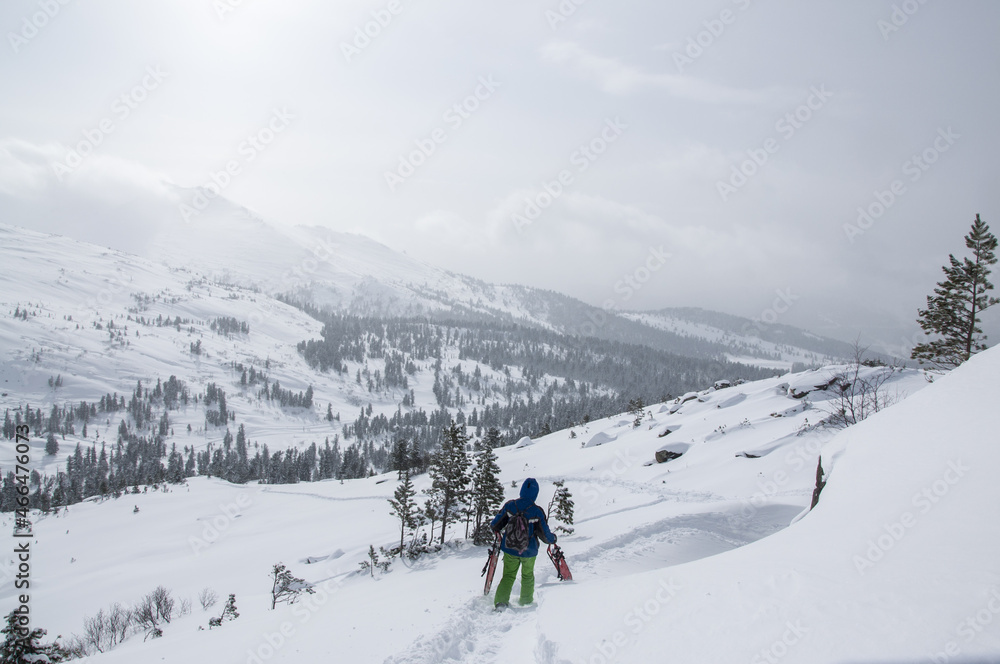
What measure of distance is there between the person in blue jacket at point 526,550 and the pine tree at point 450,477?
75.1 ft

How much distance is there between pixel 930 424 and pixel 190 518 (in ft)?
243

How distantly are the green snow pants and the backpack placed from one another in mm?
182

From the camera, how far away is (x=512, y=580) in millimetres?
7859

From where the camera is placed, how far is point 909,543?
4.83 m

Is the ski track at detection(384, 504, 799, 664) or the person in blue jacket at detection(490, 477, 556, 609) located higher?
the person in blue jacket at detection(490, 477, 556, 609)

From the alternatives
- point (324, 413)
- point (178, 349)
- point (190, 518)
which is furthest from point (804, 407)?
point (178, 349)

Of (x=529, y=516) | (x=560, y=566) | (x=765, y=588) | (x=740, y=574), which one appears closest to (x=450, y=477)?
(x=560, y=566)

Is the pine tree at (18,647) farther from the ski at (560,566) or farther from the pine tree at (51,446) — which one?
the pine tree at (51,446)

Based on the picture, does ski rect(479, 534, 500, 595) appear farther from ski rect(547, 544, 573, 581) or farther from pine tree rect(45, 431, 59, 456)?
pine tree rect(45, 431, 59, 456)

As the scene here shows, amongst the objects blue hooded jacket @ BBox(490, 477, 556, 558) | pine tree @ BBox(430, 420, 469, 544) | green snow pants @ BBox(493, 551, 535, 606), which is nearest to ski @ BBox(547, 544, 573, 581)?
blue hooded jacket @ BBox(490, 477, 556, 558)

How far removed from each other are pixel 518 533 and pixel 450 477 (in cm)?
2441

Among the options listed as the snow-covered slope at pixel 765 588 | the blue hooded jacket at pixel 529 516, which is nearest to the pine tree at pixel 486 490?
the snow-covered slope at pixel 765 588

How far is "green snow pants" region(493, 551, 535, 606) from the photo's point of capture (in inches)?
306

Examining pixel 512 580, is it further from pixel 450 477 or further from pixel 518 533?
pixel 450 477
